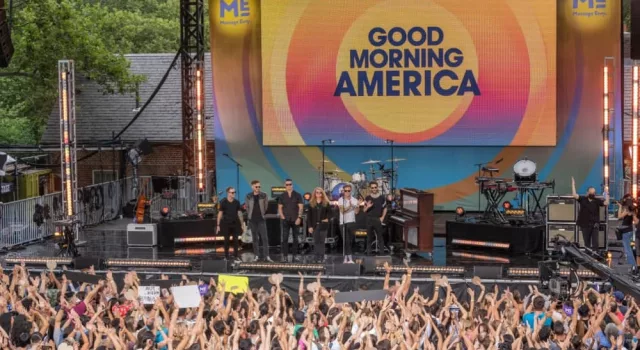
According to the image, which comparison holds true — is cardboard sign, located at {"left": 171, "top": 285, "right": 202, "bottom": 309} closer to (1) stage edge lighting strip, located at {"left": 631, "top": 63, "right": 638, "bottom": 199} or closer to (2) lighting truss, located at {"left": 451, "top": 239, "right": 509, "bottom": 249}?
(2) lighting truss, located at {"left": 451, "top": 239, "right": 509, "bottom": 249}

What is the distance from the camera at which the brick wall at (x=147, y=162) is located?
93.1 feet

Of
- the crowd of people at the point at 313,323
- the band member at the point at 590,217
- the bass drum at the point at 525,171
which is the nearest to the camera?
the crowd of people at the point at 313,323

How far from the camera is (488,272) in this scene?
1609 cm

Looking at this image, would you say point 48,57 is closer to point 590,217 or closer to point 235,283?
point 235,283

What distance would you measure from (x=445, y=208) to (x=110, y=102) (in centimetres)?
1078

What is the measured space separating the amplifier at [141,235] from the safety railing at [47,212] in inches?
60.2

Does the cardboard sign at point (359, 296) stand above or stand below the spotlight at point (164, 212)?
below

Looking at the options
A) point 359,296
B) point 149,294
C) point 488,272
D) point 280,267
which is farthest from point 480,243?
point 359,296

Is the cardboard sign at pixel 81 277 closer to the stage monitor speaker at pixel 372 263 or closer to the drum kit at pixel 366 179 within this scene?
the stage monitor speaker at pixel 372 263

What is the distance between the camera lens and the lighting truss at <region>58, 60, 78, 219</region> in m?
20.3

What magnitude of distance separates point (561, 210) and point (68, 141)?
916cm

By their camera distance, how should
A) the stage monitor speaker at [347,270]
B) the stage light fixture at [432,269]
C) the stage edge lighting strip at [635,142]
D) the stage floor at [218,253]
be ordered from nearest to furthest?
the stage monitor speaker at [347,270], the stage light fixture at [432,269], the stage floor at [218,253], the stage edge lighting strip at [635,142]

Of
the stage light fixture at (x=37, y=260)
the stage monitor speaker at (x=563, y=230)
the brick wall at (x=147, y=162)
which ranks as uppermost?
the brick wall at (x=147, y=162)

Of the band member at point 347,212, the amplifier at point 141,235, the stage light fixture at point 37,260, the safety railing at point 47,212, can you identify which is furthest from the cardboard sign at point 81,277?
the safety railing at point 47,212
